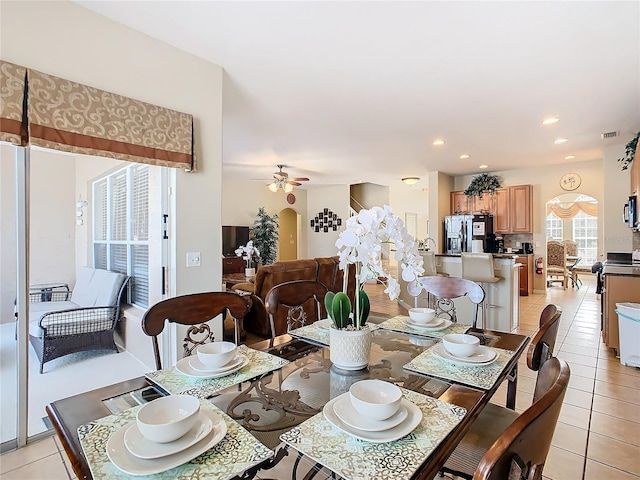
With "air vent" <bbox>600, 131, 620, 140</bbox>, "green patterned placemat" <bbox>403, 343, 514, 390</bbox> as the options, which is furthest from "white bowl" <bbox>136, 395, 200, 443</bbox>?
"air vent" <bbox>600, 131, 620, 140</bbox>

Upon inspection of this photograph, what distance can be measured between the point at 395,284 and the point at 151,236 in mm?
2203

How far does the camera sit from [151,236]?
2631 mm

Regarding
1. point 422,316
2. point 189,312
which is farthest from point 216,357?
point 422,316

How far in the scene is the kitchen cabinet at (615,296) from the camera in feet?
10.5

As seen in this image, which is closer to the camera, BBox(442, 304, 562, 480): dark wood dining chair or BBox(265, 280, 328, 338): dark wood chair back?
BBox(442, 304, 562, 480): dark wood dining chair

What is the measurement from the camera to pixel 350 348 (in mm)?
1214

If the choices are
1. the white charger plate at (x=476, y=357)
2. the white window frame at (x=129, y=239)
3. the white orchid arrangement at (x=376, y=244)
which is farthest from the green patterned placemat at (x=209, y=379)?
the white window frame at (x=129, y=239)

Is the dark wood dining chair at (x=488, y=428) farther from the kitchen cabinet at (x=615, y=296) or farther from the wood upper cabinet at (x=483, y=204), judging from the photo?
the wood upper cabinet at (x=483, y=204)

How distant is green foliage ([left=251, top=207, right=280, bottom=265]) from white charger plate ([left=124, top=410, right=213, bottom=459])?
757cm

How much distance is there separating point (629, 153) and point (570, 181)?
1892 mm

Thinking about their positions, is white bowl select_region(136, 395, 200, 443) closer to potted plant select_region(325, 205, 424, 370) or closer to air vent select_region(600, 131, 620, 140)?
potted plant select_region(325, 205, 424, 370)

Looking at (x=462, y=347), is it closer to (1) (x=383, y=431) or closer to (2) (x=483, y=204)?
(1) (x=383, y=431)

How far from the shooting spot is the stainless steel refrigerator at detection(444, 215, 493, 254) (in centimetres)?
660

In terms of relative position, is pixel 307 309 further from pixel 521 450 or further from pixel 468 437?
pixel 521 450
